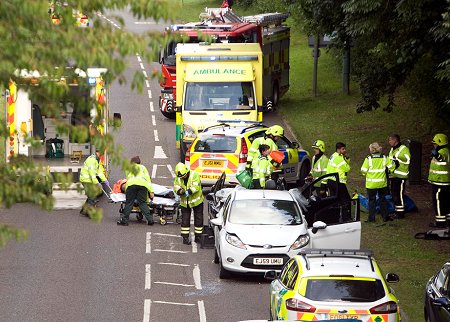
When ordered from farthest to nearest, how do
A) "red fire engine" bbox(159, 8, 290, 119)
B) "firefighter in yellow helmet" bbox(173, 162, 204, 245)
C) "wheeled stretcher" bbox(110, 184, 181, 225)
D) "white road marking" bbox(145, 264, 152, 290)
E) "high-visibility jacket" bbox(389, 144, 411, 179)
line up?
1. "red fire engine" bbox(159, 8, 290, 119)
2. "high-visibility jacket" bbox(389, 144, 411, 179)
3. "wheeled stretcher" bbox(110, 184, 181, 225)
4. "firefighter in yellow helmet" bbox(173, 162, 204, 245)
5. "white road marking" bbox(145, 264, 152, 290)

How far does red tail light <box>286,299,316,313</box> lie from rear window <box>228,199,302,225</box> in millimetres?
5974

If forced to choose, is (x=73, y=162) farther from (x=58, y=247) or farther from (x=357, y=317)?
(x=357, y=317)

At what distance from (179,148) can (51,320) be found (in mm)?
17757

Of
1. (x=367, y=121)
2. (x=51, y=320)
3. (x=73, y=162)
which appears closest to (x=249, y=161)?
(x=73, y=162)

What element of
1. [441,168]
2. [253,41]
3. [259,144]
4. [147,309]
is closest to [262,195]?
[147,309]

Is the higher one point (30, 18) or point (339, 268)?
point (30, 18)

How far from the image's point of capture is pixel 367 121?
39875 millimetres

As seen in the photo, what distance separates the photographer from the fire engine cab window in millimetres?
33875

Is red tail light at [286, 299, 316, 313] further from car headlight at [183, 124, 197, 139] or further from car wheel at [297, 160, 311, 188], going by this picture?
car headlight at [183, 124, 197, 139]

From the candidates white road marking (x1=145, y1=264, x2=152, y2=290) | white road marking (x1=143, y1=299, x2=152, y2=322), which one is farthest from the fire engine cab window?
white road marking (x1=143, y1=299, x2=152, y2=322)

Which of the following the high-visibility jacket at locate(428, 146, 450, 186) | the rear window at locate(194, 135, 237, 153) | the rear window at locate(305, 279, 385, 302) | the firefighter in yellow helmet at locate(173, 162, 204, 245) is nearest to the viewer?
the rear window at locate(305, 279, 385, 302)

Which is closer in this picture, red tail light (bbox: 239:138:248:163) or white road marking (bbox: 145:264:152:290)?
white road marking (bbox: 145:264:152:290)

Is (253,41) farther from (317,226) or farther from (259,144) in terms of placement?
(317,226)

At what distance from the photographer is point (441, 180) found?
25375 mm
